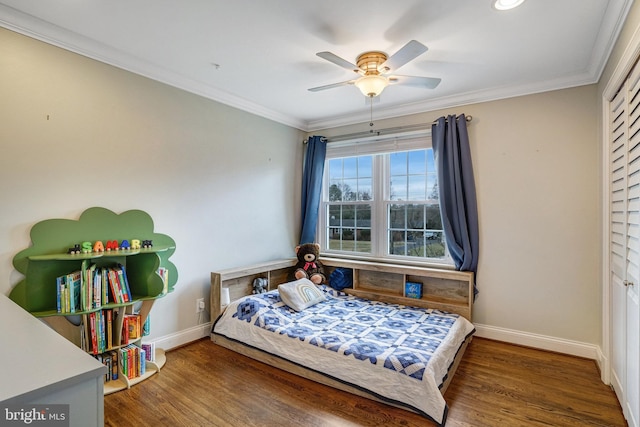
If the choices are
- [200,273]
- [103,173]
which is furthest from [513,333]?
[103,173]

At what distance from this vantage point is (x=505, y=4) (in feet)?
6.12

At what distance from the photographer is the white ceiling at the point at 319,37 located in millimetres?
1960

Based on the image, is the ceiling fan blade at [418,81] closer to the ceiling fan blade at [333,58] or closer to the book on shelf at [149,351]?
the ceiling fan blade at [333,58]

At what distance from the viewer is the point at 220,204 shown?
3.39 meters

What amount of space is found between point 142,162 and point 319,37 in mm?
1804

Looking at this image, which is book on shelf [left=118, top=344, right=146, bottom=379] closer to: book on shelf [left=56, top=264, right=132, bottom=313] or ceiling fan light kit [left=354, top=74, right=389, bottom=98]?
book on shelf [left=56, top=264, right=132, bottom=313]

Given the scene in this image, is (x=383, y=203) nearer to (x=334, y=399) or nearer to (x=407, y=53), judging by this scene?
(x=407, y=53)

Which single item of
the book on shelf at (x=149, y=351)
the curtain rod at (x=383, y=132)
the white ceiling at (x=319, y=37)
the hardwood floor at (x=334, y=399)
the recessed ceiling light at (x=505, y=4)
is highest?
the white ceiling at (x=319, y=37)

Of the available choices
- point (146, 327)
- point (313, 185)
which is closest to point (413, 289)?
point (313, 185)

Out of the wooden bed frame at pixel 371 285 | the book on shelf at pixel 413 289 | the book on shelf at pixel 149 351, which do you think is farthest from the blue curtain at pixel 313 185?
the book on shelf at pixel 149 351

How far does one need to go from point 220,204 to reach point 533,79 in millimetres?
3289

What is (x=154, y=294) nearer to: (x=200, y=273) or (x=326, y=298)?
(x=200, y=273)

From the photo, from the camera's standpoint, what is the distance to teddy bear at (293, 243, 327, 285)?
12.7 feet

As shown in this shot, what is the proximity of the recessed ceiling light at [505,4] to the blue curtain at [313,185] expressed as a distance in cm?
264
